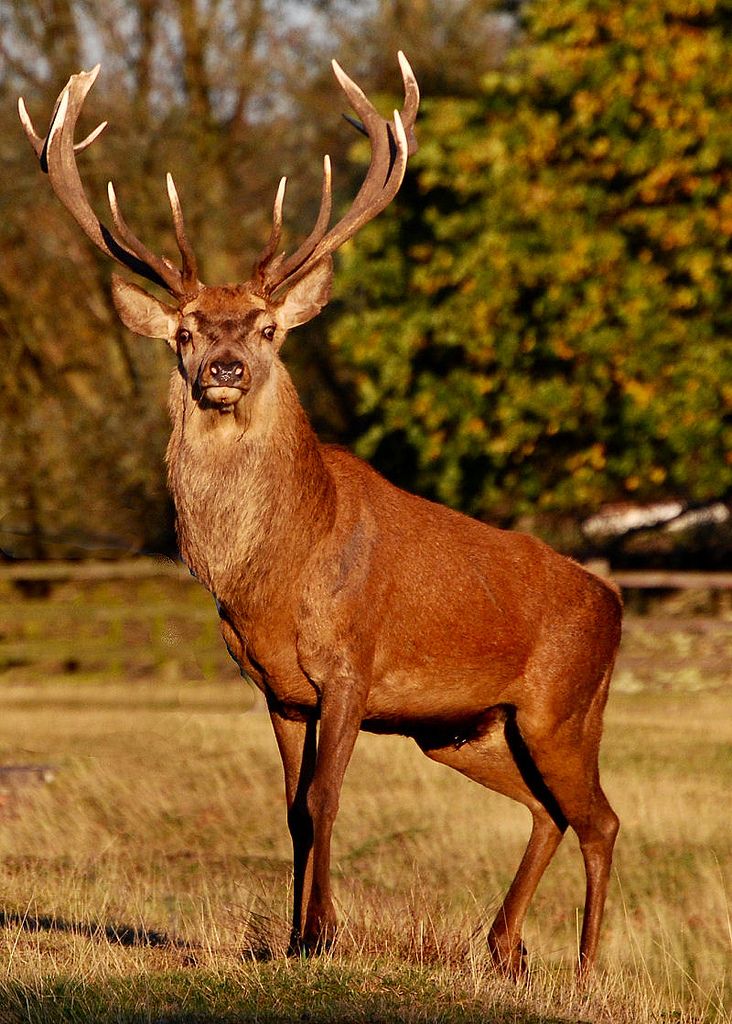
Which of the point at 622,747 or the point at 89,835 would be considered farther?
the point at 622,747

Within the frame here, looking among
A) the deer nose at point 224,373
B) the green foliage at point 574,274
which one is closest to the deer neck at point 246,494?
the deer nose at point 224,373

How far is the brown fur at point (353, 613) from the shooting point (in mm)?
6469

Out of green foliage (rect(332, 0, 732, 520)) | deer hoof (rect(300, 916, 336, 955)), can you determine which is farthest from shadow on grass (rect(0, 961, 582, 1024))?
green foliage (rect(332, 0, 732, 520))

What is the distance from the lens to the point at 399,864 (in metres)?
9.66

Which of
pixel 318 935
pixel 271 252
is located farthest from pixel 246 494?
pixel 318 935

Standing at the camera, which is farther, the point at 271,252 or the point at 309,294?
the point at 309,294

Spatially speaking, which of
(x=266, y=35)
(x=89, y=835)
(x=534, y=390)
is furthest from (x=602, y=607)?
(x=266, y=35)

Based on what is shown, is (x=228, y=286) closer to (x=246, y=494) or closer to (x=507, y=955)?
(x=246, y=494)

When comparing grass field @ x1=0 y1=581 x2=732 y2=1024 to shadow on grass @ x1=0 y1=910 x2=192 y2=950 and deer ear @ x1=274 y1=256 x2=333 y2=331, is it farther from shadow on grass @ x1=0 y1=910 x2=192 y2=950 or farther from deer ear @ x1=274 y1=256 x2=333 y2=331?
deer ear @ x1=274 y1=256 x2=333 y2=331

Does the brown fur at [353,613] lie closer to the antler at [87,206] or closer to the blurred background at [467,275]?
the antler at [87,206]

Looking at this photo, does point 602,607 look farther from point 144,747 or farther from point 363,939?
point 144,747

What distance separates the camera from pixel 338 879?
909cm

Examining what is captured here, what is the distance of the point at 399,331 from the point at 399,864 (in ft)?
34.6

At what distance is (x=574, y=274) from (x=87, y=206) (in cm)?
1147
